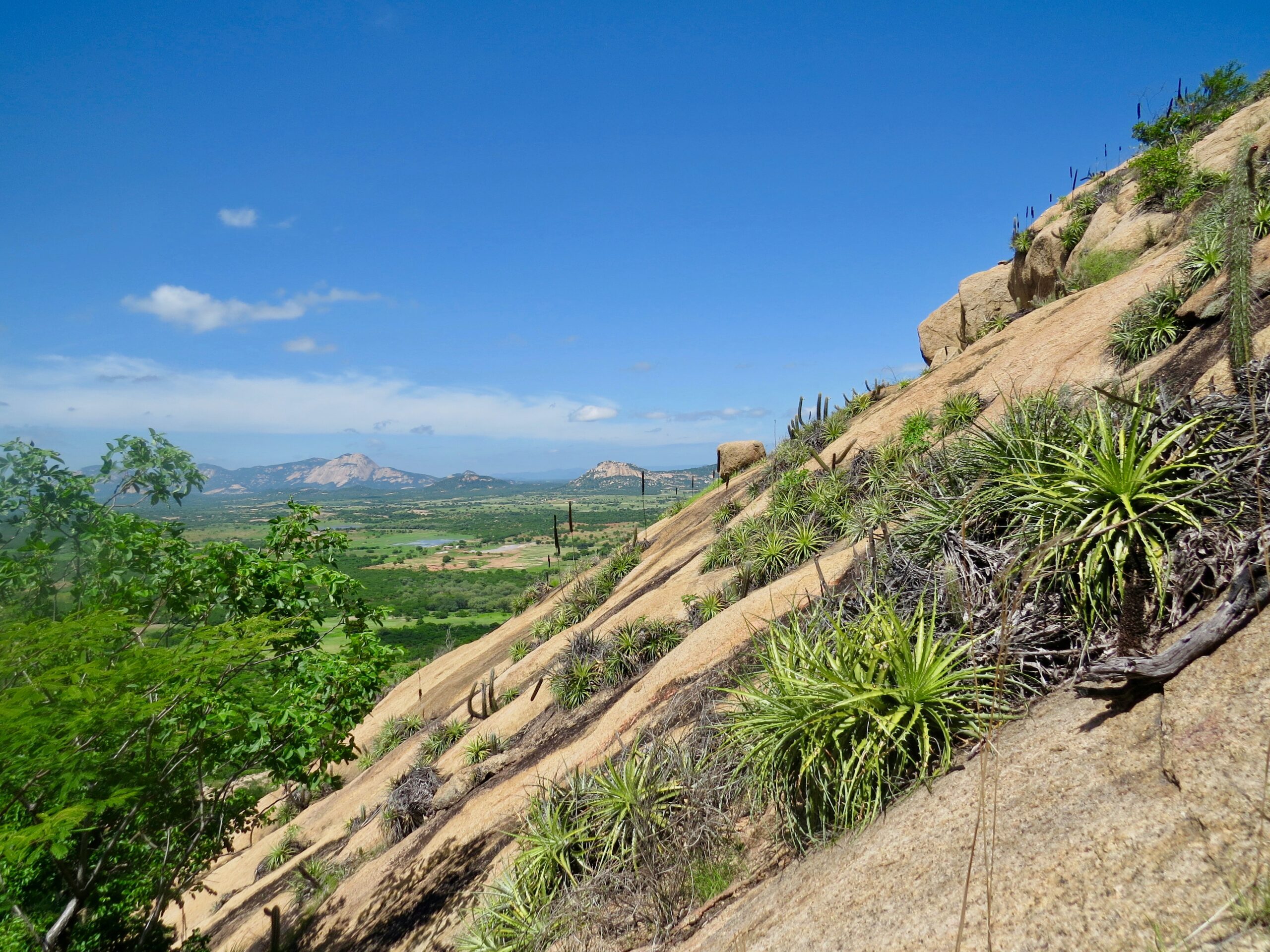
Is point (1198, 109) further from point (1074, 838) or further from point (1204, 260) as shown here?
point (1074, 838)

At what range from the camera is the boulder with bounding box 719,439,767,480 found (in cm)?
2758

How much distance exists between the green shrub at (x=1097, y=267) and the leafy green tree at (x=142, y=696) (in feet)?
64.4

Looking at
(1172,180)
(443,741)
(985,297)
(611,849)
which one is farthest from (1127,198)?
(443,741)

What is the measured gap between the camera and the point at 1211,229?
9.77 m

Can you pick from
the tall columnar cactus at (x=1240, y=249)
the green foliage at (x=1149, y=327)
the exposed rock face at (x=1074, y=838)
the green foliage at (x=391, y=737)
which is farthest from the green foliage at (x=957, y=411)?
the green foliage at (x=391, y=737)

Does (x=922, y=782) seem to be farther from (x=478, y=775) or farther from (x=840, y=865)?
(x=478, y=775)

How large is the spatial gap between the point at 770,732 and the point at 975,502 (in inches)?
114

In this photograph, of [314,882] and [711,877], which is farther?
[314,882]

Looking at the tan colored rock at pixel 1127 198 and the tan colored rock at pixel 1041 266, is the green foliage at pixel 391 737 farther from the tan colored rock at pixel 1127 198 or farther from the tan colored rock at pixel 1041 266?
the tan colored rock at pixel 1127 198

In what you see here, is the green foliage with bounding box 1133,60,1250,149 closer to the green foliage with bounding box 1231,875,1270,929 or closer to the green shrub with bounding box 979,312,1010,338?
the green shrub with bounding box 979,312,1010,338

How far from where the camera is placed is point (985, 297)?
1000 inches

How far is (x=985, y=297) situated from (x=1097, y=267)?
961 cm

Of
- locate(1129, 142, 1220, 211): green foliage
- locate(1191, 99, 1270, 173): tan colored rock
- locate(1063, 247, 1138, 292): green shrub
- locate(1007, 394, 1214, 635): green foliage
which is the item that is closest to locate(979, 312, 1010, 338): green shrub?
locate(1063, 247, 1138, 292): green shrub

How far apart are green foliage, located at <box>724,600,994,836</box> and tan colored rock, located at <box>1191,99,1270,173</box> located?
18.2 m
